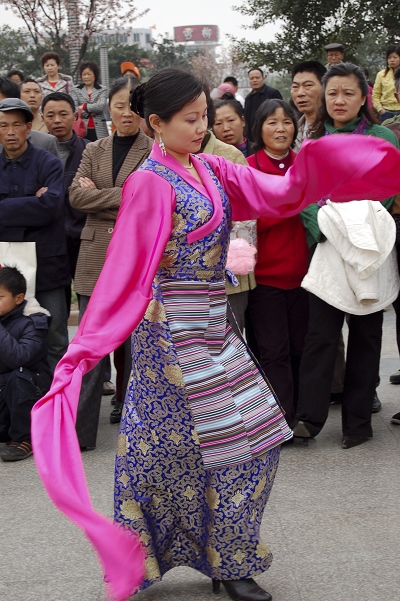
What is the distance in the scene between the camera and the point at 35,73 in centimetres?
2955

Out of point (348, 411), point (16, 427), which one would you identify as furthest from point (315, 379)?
point (16, 427)

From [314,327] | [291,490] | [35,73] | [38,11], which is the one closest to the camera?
[291,490]

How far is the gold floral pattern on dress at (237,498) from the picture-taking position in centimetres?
323

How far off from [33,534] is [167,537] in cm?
95

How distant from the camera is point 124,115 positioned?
5.39m

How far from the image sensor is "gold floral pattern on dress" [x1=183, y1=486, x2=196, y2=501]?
330cm

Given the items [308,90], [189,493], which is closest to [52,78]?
[308,90]

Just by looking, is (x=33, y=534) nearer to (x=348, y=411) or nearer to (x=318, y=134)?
(x=348, y=411)

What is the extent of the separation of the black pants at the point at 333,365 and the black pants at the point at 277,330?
4.4 inches

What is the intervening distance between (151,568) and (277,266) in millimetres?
2182

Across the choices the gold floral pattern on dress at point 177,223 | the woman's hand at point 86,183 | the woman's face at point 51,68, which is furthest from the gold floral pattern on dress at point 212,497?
the woman's face at point 51,68

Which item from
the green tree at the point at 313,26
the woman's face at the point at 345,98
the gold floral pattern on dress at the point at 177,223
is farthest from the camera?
the green tree at the point at 313,26

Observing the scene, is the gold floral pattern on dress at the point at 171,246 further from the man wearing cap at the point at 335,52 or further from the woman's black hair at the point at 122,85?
the man wearing cap at the point at 335,52

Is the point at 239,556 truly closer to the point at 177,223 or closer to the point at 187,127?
the point at 177,223
